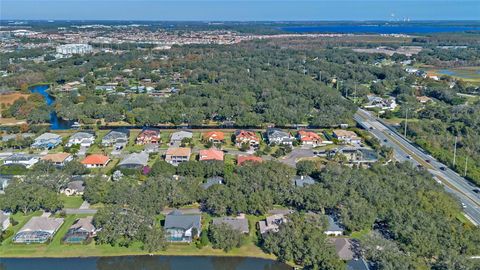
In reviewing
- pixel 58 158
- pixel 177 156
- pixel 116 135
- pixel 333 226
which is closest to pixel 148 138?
pixel 116 135

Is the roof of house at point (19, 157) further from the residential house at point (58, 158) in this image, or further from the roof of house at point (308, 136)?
the roof of house at point (308, 136)

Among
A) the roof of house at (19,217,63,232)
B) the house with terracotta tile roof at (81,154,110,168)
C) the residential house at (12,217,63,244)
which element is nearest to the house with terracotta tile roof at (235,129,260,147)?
the house with terracotta tile roof at (81,154,110,168)

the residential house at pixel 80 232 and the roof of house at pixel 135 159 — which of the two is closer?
the residential house at pixel 80 232

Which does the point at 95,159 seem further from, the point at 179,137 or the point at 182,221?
the point at 182,221

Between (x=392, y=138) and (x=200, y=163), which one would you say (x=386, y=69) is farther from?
(x=200, y=163)

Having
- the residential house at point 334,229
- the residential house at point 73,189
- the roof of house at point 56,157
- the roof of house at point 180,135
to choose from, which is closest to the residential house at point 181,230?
the residential house at point 334,229

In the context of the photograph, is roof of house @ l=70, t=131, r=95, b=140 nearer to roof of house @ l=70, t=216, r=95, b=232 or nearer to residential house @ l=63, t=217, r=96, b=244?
roof of house @ l=70, t=216, r=95, b=232
